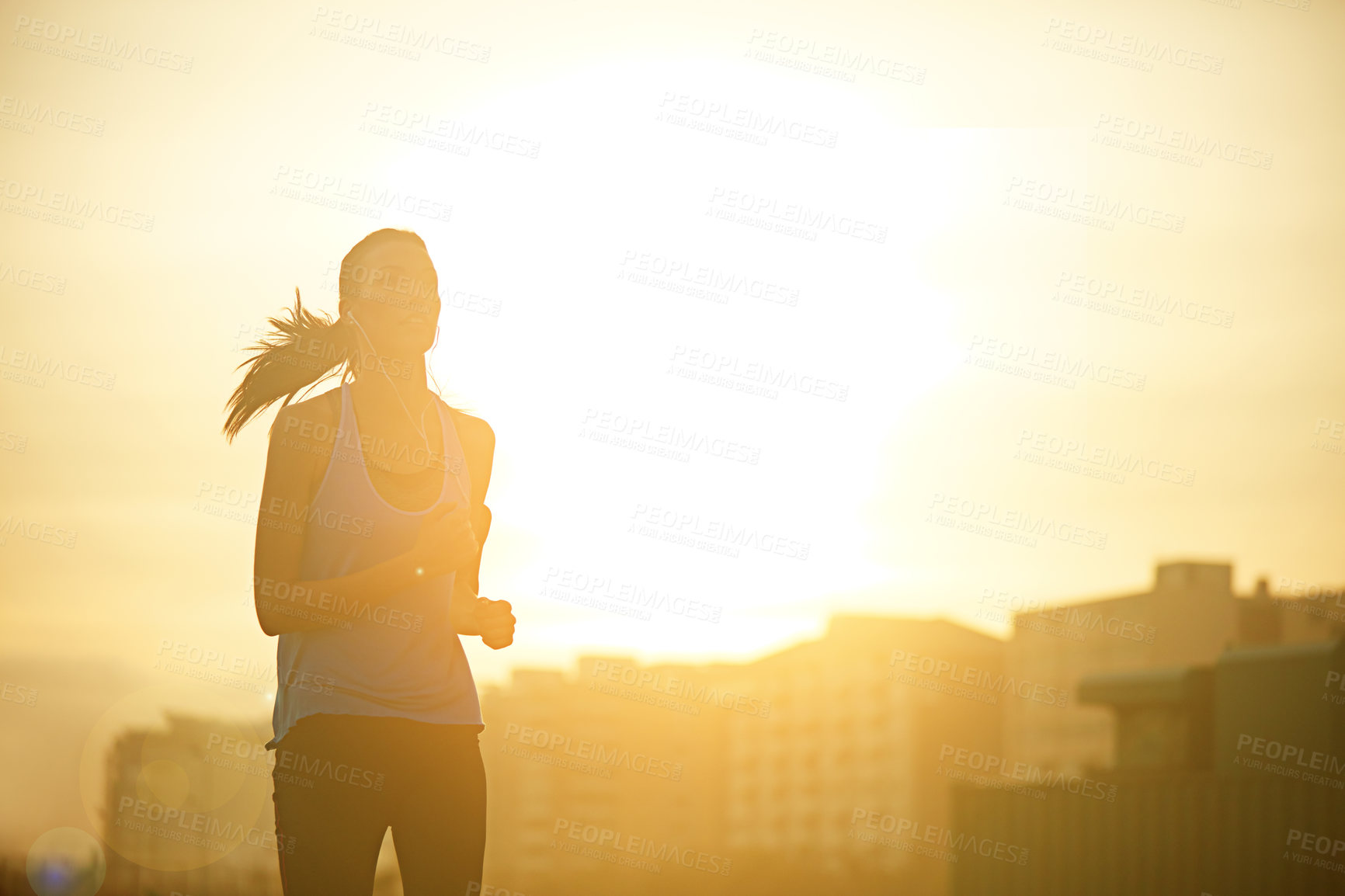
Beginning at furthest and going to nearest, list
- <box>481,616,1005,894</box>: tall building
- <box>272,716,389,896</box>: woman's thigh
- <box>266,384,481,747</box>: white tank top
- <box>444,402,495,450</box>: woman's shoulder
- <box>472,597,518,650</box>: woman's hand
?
<box>481,616,1005,894</box>: tall building, <box>444,402,495,450</box>: woman's shoulder, <box>472,597,518,650</box>: woman's hand, <box>266,384,481,747</box>: white tank top, <box>272,716,389,896</box>: woman's thigh

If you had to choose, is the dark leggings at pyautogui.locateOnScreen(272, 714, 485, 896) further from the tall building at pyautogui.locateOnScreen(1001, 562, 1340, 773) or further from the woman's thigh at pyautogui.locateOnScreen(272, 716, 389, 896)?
the tall building at pyautogui.locateOnScreen(1001, 562, 1340, 773)

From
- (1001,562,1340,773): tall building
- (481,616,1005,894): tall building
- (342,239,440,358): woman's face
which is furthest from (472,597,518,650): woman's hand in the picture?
(481,616,1005,894): tall building

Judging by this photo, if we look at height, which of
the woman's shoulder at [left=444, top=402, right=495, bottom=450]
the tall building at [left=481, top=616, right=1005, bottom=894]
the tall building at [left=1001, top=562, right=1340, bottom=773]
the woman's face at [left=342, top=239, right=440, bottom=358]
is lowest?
the tall building at [left=481, top=616, right=1005, bottom=894]

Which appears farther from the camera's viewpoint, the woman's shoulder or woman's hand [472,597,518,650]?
the woman's shoulder

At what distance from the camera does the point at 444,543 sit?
10.0 ft

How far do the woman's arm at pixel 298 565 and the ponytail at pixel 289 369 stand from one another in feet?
1.16

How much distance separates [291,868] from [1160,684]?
3187 cm

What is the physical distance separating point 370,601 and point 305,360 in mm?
857

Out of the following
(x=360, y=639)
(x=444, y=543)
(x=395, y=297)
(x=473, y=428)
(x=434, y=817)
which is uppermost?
(x=395, y=297)

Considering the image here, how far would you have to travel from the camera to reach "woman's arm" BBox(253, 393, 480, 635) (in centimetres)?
295

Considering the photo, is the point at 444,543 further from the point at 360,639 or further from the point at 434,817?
the point at 434,817

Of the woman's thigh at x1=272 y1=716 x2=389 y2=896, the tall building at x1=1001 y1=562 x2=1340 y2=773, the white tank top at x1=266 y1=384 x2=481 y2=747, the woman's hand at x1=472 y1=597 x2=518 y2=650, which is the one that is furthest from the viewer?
the tall building at x1=1001 y1=562 x2=1340 y2=773

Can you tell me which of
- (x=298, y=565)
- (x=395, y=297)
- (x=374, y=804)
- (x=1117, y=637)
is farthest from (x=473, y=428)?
(x=1117, y=637)

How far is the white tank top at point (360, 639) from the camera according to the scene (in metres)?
3.00
